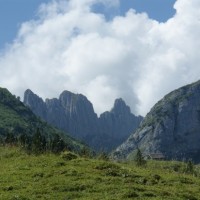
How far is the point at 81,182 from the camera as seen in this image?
100 feet

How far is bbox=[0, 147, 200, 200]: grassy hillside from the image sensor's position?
2808cm

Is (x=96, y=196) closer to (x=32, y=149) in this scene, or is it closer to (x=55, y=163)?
(x=55, y=163)

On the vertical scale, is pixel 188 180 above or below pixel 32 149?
below

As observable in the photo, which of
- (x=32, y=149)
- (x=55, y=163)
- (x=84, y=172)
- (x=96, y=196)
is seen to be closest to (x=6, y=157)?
(x=32, y=149)

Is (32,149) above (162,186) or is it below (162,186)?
above

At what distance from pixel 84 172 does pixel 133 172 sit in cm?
407

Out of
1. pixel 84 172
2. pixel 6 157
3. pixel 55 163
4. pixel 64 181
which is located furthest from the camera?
pixel 6 157

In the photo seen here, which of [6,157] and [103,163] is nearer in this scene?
[103,163]

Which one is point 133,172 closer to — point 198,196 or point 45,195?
point 198,196

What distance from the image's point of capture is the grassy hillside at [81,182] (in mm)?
28078

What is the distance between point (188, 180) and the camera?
36.4 meters

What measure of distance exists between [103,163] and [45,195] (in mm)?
9590

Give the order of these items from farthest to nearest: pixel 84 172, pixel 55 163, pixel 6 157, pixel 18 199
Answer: pixel 6 157 < pixel 55 163 < pixel 84 172 < pixel 18 199

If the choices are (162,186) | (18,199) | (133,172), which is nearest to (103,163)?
(133,172)
